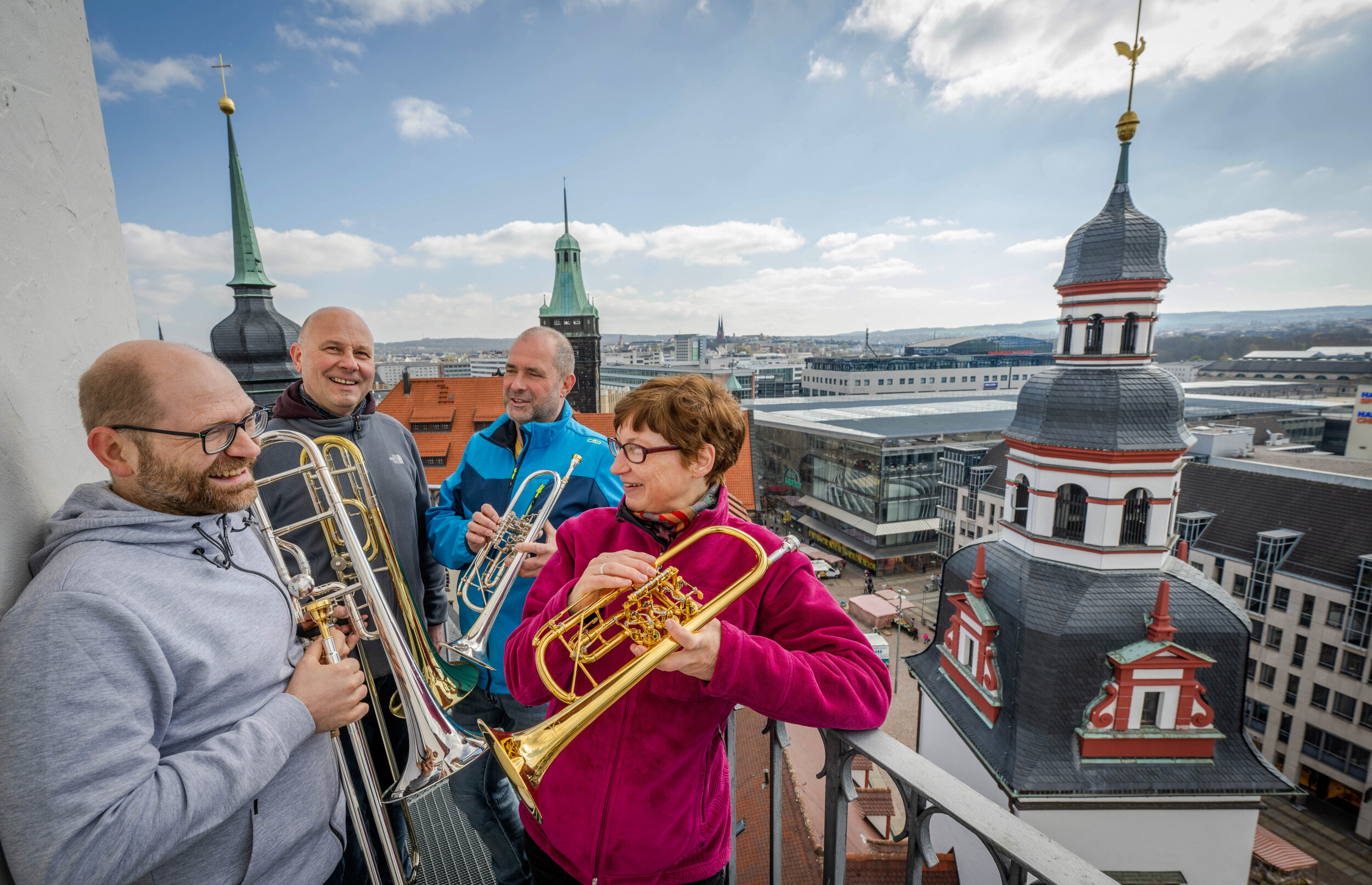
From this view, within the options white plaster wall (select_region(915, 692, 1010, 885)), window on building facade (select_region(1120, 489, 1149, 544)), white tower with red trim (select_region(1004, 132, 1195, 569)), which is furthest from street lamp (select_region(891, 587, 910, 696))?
window on building facade (select_region(1120, 489, 1149, 544))

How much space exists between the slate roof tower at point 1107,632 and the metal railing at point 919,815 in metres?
7.96

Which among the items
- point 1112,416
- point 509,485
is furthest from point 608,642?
point 1112,416

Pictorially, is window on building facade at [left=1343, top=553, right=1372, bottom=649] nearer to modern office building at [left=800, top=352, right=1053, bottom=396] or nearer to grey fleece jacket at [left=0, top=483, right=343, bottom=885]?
grey fleece jacket at [left=0, top=483, right=343, bottom=885]

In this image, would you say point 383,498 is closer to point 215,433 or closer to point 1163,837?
point 215,433

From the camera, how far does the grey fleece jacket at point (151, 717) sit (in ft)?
4.68

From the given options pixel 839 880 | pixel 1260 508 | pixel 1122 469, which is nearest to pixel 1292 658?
pixel 1260 508

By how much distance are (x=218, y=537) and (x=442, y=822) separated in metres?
2.88

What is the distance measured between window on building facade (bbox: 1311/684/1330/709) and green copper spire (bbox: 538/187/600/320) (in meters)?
37.4

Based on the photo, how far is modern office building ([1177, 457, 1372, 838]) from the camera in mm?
16438

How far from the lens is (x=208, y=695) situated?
1861mm

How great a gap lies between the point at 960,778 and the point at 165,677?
8.50 metres

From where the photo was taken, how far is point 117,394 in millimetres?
1893

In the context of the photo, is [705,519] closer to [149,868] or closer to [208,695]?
[208,695]

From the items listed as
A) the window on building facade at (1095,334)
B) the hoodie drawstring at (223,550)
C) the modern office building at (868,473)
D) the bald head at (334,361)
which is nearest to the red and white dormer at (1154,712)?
the window on building facade at (1095,334)
